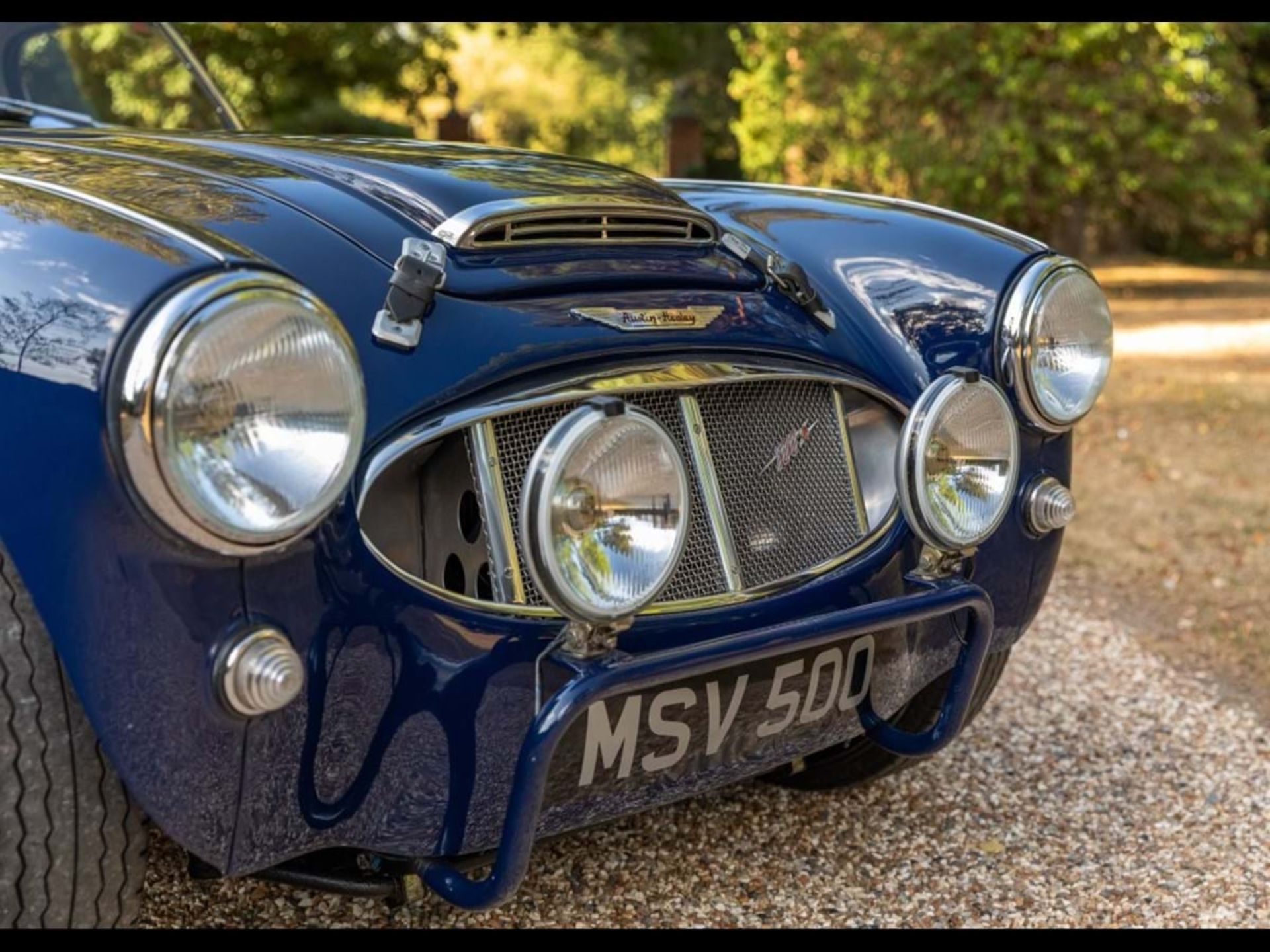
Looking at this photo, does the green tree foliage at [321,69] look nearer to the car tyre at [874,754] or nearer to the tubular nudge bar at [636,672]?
the car tyre at [874,754]

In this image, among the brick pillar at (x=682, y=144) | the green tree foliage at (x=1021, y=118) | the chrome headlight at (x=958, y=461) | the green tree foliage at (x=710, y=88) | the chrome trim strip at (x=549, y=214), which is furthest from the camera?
the green tree foliage at (x=710, y=88)

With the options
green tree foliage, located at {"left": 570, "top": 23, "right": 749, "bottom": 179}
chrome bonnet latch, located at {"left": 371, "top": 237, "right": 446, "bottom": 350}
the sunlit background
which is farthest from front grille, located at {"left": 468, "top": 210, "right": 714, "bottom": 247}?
green tree foliage, located at {"left": 570, "top": 23, "right": 749, "bottom": 179}

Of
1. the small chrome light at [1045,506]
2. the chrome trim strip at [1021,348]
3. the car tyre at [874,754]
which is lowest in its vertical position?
the car tyre at [874,754]

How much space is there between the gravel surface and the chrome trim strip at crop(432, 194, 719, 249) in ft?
3.59

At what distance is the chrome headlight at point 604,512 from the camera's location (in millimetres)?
1713

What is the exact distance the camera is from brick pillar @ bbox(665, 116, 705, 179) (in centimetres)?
1221

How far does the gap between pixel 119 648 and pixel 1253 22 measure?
457 inches

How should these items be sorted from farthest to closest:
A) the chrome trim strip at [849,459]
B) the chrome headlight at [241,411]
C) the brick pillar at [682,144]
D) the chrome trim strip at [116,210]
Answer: the brick pillar at [682,144] → the chrome trim strip at [849,459] → the chrome trim strip at [116,210] → the chrome headlight at [241,411]

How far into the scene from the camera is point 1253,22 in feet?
36.7

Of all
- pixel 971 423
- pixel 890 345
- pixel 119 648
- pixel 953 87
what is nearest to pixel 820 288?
pixel 890 345

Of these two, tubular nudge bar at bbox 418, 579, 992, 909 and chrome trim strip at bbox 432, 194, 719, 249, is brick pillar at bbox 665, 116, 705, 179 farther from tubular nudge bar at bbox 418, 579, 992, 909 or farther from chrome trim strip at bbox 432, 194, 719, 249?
tubular nudge bar at bbox 418, 579, 992, 909

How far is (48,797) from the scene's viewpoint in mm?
1720

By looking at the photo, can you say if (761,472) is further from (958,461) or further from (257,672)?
(257,672)

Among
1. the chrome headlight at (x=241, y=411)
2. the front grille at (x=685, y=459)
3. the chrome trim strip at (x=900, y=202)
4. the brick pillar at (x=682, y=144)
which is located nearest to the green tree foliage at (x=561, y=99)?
the brick pillar at (x=682, y=144)
